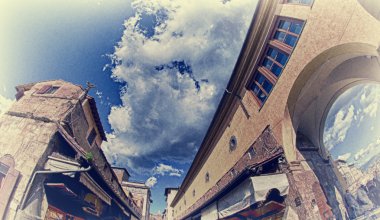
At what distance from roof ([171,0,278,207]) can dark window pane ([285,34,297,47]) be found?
865 millimetres

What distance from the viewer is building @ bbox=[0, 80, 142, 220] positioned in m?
4.96

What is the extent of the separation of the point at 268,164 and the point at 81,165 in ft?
18.6

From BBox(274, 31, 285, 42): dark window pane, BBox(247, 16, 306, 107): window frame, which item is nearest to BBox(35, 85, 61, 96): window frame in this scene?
BBox(247, 16, 306, 107): window frame

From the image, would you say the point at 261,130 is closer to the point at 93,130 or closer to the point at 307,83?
the point at 307,83

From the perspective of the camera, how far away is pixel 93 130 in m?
11.1

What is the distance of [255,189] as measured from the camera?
487cm

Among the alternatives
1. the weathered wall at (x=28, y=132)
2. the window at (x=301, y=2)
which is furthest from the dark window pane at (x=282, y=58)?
the weathered wall at (x=28, y=132)

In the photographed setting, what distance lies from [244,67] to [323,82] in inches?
114

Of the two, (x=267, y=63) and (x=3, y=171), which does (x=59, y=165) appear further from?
(x=267, y=63)

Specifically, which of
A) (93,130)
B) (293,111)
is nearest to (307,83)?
(293,111)

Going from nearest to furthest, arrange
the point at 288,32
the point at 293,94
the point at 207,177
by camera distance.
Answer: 1. the point at 293,94
2. the point at 288,32
3. the point at 207,177

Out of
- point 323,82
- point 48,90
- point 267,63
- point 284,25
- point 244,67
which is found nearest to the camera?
point 323,82

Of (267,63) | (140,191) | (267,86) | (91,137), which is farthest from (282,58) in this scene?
(140,191)

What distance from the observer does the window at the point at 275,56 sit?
5.90m
